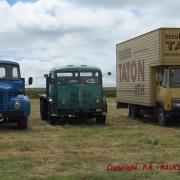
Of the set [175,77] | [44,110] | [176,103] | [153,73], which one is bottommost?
[44,110]

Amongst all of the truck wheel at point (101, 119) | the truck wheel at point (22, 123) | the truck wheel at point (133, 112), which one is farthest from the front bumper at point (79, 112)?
the truck wheel at point (133, 112)

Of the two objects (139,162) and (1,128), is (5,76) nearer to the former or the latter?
(1,128)

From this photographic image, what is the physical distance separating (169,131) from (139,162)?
7270 mm

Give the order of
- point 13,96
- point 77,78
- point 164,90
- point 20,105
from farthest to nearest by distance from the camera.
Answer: point 77,78, point 164,90, point 13,96, point 20,105

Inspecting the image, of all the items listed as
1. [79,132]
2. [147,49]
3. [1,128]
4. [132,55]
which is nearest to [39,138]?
[79,132]

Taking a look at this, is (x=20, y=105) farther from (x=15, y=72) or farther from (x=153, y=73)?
(x=153, y=73)

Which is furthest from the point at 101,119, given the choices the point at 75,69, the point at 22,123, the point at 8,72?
the point at 8,72

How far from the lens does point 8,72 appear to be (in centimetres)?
2003

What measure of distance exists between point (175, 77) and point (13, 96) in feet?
19.2

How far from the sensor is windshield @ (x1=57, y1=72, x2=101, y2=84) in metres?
21.7

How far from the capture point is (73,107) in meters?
21.3

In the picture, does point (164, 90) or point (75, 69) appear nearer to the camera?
point (164, 90)

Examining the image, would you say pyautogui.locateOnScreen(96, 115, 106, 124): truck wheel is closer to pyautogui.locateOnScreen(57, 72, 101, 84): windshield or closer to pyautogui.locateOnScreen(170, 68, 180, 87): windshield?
pyautogui.locateOnScreen(57, 72, 101, 84): windshield

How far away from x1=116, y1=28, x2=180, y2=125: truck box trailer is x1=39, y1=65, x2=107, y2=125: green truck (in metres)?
1.96
